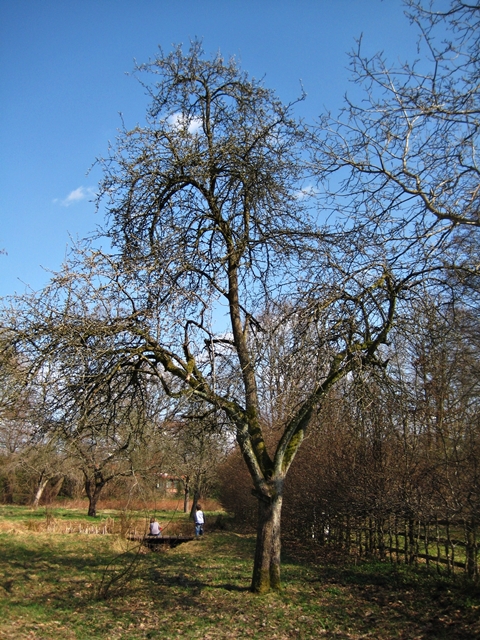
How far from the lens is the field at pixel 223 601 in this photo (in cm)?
645

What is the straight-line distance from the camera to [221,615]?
695 cm

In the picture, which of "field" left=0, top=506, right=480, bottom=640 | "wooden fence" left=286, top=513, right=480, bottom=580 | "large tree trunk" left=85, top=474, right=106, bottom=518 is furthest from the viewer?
"large tree trunk" left=85, top=474, right=106, bottom=518

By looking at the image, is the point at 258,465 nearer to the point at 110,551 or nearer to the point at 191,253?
the point at 191,253

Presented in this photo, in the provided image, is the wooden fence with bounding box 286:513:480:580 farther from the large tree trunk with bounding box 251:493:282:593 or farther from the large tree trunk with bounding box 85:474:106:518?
the large tree trunk with bounding box 85:474:106:518

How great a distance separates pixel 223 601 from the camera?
751 centimetres

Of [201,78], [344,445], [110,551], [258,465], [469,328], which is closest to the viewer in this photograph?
[469,328]

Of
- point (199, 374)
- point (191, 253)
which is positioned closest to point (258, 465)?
point (199, 374)

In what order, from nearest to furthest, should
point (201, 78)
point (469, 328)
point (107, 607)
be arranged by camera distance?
1. point (469, 328)
2. point (107, 607)
3. point (201, 78)

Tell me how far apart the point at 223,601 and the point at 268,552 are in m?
0.92

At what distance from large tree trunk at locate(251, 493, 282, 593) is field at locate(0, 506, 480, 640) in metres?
0.21

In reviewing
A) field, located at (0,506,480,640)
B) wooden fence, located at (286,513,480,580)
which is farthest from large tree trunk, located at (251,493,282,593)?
wooden fence, located at (286,513,480,580)

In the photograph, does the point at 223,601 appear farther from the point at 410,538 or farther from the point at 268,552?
the point at 410,538

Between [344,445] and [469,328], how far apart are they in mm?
5227

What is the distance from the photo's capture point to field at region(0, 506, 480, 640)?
21.2 ft
